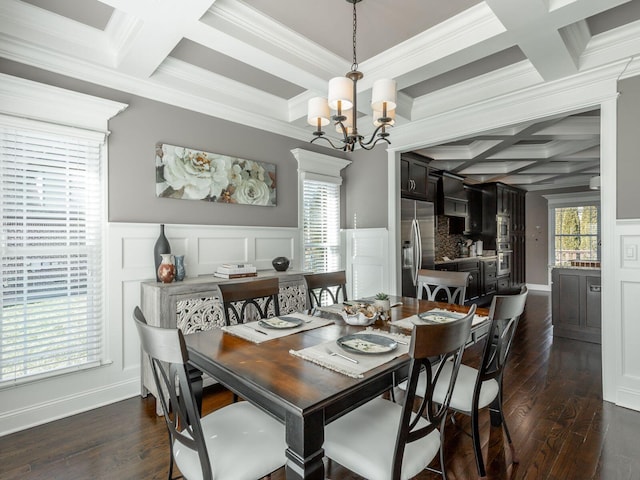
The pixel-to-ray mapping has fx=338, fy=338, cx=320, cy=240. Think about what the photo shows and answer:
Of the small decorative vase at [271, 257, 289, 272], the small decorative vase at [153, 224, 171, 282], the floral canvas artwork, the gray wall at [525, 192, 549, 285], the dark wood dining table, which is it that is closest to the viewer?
the dark wood dining table

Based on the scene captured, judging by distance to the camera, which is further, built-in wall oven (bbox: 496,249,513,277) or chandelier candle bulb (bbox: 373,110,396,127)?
built-in wall oven (bbox: 496,249,513,277)

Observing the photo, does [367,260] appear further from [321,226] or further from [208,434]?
[208,434]

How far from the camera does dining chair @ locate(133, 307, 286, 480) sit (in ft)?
3.87

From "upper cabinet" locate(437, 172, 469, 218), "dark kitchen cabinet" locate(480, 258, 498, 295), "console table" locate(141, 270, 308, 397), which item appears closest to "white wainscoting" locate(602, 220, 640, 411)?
"console table" locate(141, 270, 308, 397)

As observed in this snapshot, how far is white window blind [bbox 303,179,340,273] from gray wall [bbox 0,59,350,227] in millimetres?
592

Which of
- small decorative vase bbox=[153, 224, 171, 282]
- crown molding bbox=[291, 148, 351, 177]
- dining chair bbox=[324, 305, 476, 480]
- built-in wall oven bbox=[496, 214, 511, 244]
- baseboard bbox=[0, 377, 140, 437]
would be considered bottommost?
baseboard bbox=[0, 377, 140, 437]

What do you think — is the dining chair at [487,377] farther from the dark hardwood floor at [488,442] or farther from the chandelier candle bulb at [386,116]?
the chandelier candle bulb at [386,116]

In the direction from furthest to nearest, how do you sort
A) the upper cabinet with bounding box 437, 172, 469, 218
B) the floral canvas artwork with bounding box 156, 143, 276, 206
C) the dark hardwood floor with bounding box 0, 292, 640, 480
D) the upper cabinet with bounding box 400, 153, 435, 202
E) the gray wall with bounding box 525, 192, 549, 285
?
the gray wall with bounding box 525, 192, 549, 285 → the upper cabinet with bounding box 437, 172, 469, 218 → the upper cabinet with bounding box 400, 153, 435, 202 → the floral canvas artwork with bounding box 156, 143, 276, 206 → the dark hardwood floor with bounding box 0, 292, 640, 480

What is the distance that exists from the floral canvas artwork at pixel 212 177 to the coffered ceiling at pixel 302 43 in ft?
1.55

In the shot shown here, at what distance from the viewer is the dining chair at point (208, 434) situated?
118cm

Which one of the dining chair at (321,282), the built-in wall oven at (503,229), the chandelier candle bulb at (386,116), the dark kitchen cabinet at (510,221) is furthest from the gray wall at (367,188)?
the built-in wall oven at (503,229)

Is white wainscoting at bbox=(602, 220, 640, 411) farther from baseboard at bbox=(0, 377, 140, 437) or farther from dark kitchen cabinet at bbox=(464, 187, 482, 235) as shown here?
dark kitchen cabinet at bbox=(464, 187, 482, 235)

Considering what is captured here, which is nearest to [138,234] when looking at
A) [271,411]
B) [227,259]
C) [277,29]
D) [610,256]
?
[227,259]

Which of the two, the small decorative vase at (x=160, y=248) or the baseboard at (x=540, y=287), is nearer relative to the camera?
the small decorative vase at (x=160, y=248)
